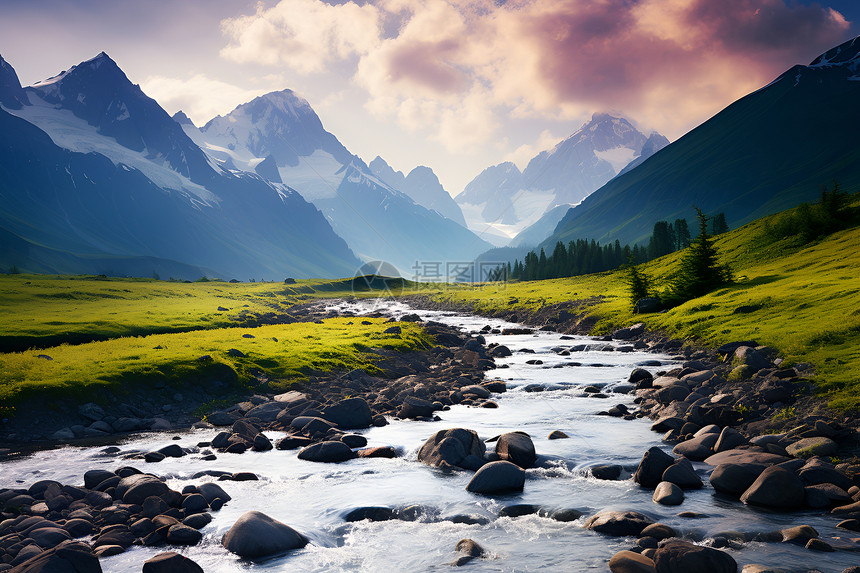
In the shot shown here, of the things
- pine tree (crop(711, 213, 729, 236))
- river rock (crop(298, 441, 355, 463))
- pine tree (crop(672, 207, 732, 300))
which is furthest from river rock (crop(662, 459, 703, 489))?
pine tree (crop(711, 213, 729, 236))

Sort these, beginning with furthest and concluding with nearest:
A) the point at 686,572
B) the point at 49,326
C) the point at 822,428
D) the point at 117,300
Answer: the point at 117,300 → the point at 49,326 → the point at 822,428 → the point at 686,572

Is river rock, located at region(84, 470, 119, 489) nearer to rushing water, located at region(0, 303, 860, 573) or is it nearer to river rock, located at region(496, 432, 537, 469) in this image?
rushing water, located at region(0, 303, 860, 573)

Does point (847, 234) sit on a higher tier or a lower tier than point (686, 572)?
higher

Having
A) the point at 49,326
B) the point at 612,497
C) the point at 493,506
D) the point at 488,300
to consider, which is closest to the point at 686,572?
the point at 612,497

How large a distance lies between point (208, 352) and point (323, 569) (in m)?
27.4

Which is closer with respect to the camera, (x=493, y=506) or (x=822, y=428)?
(x=493, y=506)

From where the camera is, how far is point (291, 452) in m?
22.9

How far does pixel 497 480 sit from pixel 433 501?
2.62 meters

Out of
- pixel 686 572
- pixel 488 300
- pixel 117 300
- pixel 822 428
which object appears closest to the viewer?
pixel 686 572

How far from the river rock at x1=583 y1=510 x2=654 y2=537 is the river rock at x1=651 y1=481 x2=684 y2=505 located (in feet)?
5.02

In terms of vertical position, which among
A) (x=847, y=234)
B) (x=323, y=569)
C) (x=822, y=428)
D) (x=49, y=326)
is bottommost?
(x=323, y=569)

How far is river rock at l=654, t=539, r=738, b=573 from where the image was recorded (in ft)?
37.7

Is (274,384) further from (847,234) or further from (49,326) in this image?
(847,234)

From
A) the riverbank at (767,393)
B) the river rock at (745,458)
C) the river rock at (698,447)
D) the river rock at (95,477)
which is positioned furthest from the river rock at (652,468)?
the river rock at (95,477)
